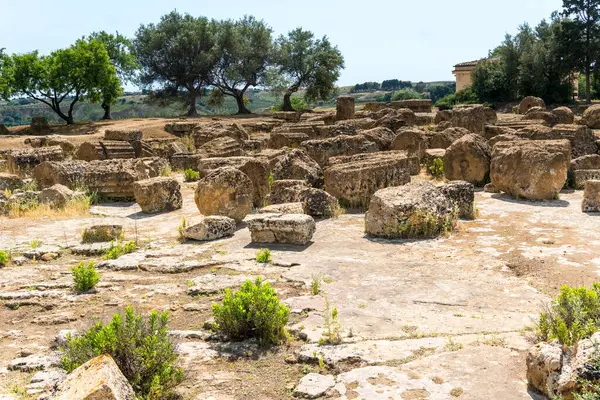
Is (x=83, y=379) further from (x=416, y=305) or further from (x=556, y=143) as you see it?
(x=556, y=143)

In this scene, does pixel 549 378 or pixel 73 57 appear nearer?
pixel 549 378

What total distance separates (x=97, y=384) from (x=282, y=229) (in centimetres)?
449

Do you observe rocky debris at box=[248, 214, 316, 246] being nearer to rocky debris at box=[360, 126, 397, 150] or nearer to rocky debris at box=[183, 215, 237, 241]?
rocky debris at box=[183, 215, 237, 241]

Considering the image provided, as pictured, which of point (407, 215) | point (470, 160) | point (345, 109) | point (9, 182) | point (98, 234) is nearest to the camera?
point (407, 215)

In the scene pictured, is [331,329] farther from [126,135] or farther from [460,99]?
[460,99]

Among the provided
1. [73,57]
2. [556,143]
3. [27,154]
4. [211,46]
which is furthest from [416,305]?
[211,46]

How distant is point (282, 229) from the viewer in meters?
7.52

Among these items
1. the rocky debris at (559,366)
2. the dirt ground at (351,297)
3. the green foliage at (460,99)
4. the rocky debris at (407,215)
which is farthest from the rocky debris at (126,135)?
the green foliage at (460,99)

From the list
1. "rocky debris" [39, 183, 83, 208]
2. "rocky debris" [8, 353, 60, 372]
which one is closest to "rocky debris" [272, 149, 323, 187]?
"rocky debris" [39, 183, 83, 208]

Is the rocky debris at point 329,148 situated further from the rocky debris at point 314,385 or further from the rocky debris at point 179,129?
the rocky debris at point 179,129

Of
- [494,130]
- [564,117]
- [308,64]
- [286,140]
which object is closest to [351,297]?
[494,130]

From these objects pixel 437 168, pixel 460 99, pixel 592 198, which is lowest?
pixel 592 198

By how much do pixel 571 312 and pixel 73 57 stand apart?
30100 millimetres

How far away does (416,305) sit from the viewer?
16.9 feet
